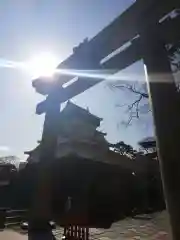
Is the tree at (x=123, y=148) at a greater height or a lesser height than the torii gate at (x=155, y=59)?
greater

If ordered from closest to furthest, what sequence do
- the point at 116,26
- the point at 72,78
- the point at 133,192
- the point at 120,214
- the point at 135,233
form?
1. the point at 116,26
2. the point at 72,78
3. the point at 135,233
4. the point at 120,214
5. the point at 133,192

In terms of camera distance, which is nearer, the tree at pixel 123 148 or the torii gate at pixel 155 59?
the torii gate at pixel 155 59

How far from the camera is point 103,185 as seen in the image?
1318 cm

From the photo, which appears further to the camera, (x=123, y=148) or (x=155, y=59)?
(x=123, y=148)

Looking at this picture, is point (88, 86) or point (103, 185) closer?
point (88, 86)

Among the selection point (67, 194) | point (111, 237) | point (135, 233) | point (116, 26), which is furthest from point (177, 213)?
point (67, 194)

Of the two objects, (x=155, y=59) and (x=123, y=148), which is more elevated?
(x=123, y=148)

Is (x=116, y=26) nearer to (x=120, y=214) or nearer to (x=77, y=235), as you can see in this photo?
(x=77, y=235)

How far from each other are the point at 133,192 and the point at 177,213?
1503 cm

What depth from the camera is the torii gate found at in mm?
1629

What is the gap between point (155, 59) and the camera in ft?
6.16

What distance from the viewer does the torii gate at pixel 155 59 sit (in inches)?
64.1

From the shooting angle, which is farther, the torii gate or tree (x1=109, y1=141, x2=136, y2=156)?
tree (x1=109, y1=141, x2=136, y2=156)

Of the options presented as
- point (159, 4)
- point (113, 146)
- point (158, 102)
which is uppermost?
point (113, 146)
